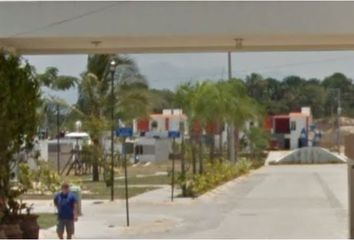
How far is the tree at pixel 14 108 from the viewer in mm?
13000

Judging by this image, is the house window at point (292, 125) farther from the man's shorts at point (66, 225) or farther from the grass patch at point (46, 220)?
the man's shorts at point (66, 225)

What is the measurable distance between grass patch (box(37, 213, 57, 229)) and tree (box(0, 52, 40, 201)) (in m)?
8.23

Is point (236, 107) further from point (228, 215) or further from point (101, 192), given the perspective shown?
point (228, 215)

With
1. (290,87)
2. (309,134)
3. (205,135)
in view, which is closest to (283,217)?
(205,135)

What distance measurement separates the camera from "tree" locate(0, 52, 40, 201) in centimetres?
1300

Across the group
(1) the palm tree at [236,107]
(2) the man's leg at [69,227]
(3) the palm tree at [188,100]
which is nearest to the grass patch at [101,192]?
(3) the palm tree at [188,100]

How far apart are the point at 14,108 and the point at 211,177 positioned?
1077 inches

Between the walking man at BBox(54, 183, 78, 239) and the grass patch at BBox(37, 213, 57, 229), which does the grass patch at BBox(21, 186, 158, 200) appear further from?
the walking man at BBox(54, 183, 78, 239)

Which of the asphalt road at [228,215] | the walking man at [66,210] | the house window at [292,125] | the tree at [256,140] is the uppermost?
the house window at [292,125]

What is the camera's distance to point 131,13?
12305 mm

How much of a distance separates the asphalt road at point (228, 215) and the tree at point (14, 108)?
6.08 meters

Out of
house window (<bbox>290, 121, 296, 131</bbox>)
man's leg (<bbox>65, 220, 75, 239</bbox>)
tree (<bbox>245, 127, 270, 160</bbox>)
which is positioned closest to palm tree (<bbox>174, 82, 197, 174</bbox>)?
tree (<bbox>245, 127, 270, 160</bbox>)

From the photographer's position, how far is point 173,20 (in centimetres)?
1225

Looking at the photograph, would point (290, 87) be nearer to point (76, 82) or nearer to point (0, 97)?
point (76, 82)
